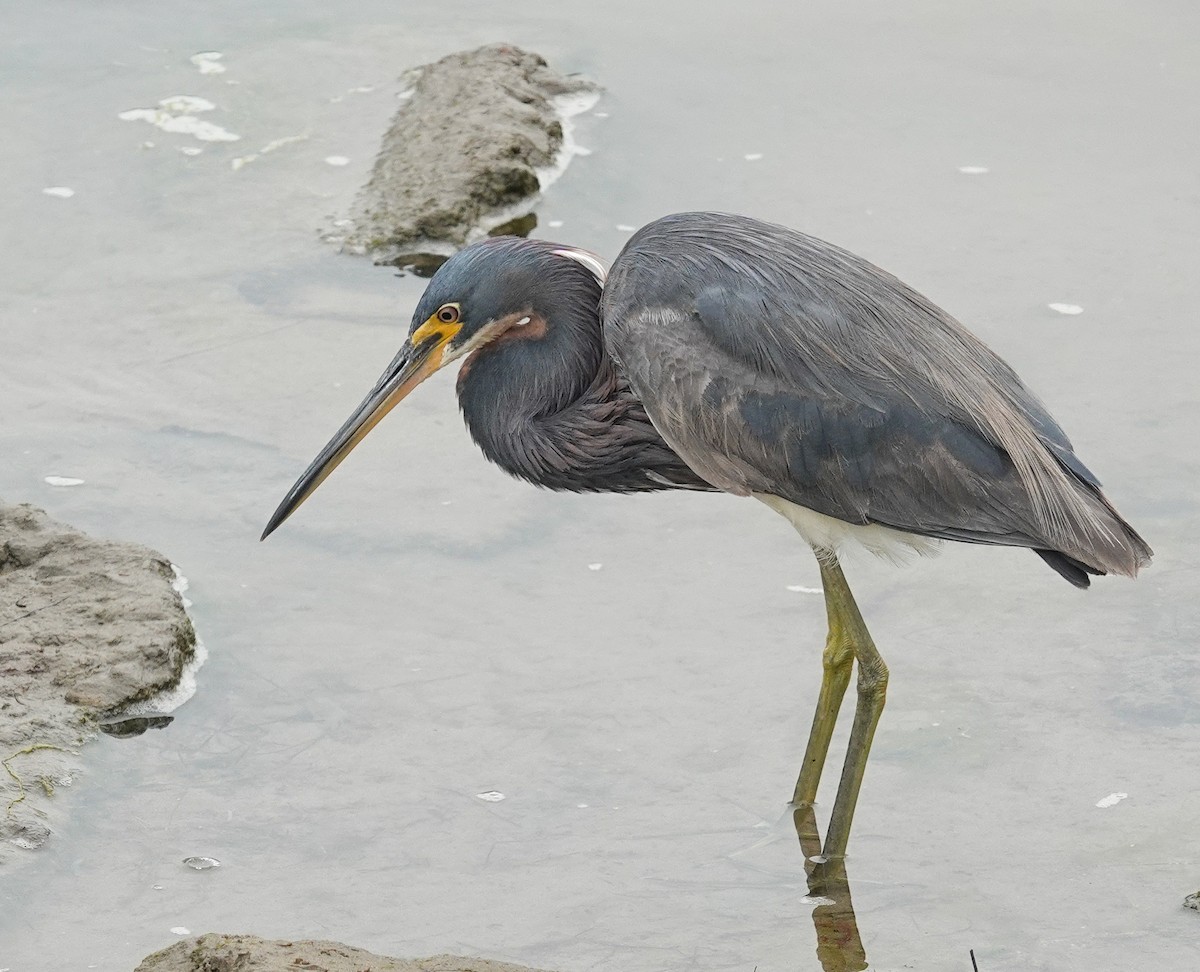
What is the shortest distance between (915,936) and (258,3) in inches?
311

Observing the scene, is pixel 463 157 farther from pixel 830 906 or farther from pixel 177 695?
pixel 830 906

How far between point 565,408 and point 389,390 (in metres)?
0.53

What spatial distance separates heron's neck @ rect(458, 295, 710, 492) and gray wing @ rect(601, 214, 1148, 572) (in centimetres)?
30

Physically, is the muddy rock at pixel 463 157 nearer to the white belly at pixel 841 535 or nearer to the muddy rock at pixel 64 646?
the muddy rock at pixel 64 646

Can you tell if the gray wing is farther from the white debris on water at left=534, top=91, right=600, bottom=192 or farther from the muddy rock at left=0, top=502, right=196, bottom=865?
the white debris on water at left=534, top=91, right=600, bottom=192

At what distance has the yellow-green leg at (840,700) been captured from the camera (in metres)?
5.36

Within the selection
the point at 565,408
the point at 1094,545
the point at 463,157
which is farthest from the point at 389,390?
the point at 463,157

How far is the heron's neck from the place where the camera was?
5.48m

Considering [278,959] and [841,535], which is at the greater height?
[841,535]

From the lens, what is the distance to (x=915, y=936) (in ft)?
16.6

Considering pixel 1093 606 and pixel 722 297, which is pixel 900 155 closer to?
pixel 1093 606

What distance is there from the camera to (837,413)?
511cm

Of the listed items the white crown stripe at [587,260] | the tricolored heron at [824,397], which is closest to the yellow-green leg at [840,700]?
the tricolored heron at [824,397]

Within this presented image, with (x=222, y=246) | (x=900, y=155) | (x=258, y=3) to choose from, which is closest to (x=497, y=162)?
(x=222, y=246)
